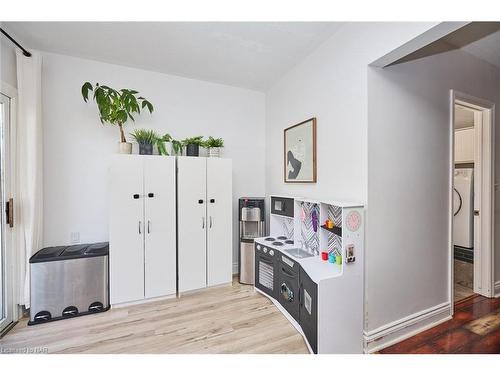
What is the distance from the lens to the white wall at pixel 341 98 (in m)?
1.68

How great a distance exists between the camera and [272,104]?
3.24 meters

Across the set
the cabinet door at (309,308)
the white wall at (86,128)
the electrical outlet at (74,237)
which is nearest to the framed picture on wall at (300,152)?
the cabinet door at (309,308)

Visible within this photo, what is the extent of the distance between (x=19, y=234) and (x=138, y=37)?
2.21 m

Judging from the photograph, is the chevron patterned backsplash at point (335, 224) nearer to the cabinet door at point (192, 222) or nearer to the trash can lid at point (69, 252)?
the cabinet door at point (192, 222)

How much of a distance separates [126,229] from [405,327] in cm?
280

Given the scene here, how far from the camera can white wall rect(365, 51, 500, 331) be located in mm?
1775

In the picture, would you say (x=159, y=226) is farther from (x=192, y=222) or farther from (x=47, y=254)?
(x=47, y=254)

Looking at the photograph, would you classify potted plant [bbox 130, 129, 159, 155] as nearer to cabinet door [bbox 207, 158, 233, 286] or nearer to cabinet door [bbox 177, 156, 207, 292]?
cabinet door [bbox 177, 156, 207, 292]

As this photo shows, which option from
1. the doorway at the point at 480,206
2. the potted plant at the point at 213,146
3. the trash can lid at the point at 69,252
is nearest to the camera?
A: the trash can lid at the point at 69,252

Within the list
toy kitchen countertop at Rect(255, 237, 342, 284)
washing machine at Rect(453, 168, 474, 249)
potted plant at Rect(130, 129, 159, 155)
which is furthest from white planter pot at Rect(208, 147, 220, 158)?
washing machine at Rect(453, 168, 474, 249)

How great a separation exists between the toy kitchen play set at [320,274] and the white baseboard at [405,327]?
0.41 feet

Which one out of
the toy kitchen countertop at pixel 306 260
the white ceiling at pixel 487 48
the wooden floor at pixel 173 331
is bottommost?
the wooden floor at pixel 173 331

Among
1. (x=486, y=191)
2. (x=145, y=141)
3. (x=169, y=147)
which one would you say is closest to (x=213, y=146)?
(x=169, y=147)

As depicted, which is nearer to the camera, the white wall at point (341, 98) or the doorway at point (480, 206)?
the white wall at point (341, 98)
